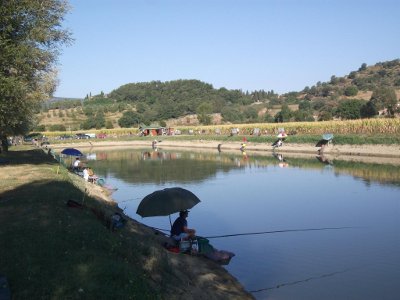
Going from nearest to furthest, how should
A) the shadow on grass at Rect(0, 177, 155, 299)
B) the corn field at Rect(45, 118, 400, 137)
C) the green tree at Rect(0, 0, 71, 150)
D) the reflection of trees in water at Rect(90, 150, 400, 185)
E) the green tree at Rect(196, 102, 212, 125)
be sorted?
the shadow on grass at Rect(0, 177, 155, 299)
the green tree at Rect(0, 0, 71, 150)
the reflection of trees in water at Rect(90, 150, 400, 185)
the corn field at Rect(45, 118, 400, 137)
the green tree at Rect(196, 102, 212, 125)

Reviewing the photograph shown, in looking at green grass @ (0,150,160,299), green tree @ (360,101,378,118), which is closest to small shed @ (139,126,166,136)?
green tree @ (360,101,378,118)

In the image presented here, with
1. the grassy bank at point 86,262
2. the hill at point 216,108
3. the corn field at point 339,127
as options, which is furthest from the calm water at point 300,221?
the hill at point 216,108

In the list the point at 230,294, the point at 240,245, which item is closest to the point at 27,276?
the point at 230,294

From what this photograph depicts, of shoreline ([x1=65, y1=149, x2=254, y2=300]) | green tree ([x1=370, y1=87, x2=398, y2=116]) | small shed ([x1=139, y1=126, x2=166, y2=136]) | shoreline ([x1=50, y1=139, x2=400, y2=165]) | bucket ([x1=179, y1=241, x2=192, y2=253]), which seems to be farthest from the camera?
small shed ([x1=139, y1=126, x2=166, y2=136])

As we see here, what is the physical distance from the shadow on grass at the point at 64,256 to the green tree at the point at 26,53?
874cm

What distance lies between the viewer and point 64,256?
9438mm

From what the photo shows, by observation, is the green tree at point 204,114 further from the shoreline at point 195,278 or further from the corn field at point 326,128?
the shoreline at point 195,278

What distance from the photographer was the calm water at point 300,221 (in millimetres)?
12852

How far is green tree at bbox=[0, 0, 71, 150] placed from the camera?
20675mm

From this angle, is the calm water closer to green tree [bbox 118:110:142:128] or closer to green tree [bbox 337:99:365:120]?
green tree [bbox 337:99:365:120]

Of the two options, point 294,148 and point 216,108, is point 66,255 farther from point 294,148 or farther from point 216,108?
point 216,108

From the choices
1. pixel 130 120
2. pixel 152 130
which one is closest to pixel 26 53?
pixel 152 130

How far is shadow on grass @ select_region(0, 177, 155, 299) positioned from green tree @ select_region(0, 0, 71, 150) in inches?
344

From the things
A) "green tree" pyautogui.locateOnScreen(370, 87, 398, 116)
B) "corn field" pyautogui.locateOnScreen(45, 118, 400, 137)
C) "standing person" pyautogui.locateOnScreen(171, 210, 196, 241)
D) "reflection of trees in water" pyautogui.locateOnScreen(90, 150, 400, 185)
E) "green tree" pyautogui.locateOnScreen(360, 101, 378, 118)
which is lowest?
"reflection of trees in water" pyautogui.locateOnScreen(90, 150, 400, 185)
